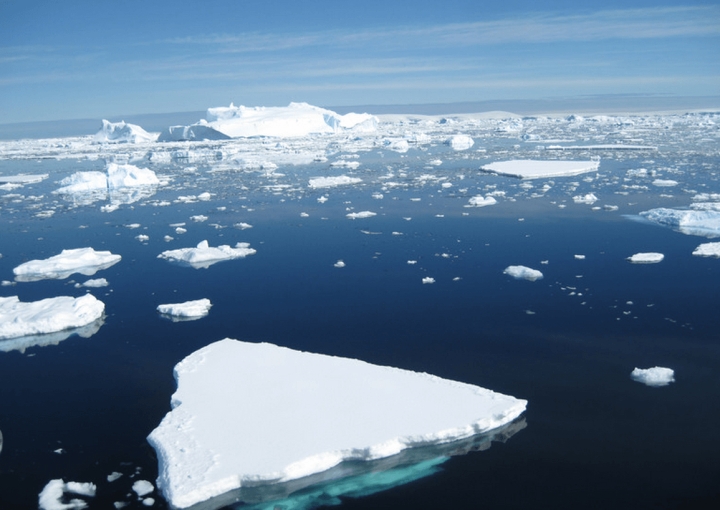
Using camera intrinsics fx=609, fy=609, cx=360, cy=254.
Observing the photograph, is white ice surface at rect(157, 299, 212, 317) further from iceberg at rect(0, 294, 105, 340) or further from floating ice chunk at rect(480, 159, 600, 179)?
floating ice chunk at rect(480, 159, 600, 179)

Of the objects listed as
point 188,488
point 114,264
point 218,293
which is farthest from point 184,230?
point 188,488

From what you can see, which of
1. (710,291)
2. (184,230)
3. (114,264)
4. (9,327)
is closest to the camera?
(9,327)

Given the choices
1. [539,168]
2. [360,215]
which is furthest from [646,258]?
[539,168]

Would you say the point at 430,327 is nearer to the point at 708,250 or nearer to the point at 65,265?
the point at 708,250

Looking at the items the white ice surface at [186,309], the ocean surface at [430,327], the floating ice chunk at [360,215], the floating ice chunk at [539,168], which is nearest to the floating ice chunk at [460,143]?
the floating ice chunk at [539,168]

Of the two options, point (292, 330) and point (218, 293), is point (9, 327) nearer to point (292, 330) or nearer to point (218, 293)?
point (218, 293)

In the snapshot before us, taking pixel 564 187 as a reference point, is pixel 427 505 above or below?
below

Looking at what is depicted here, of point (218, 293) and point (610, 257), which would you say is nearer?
point (218, 293)
